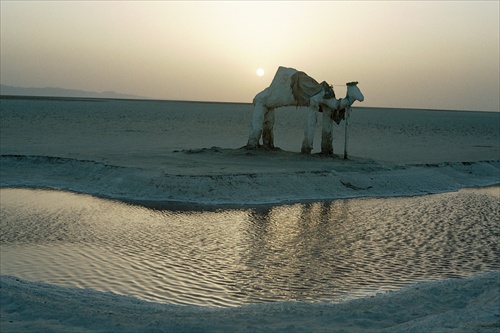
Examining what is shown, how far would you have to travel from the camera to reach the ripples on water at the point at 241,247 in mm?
12070

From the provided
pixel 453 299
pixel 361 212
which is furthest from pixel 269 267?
pixel 361 212

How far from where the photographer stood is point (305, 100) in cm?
3092

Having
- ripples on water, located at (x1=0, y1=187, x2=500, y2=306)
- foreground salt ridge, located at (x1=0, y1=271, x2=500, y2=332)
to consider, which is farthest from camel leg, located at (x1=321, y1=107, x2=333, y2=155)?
foreground salt ridge, located at (x1=0, y1=271, x2=500, y2=332)

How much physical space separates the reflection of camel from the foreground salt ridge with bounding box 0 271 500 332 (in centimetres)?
2011

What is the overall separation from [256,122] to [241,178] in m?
8.56

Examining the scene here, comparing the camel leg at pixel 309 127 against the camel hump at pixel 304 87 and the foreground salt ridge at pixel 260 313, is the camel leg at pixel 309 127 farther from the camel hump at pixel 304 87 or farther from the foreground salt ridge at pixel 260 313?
the foreground salt ridge at pixel 260 313

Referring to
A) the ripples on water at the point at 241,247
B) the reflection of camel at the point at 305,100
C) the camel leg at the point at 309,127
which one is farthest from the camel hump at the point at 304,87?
the ripples on water at the point at 241,247

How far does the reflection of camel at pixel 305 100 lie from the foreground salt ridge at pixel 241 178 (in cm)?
166

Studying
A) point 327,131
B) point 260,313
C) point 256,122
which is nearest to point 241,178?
point 256,122

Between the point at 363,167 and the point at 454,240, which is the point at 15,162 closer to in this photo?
the point at 363,167

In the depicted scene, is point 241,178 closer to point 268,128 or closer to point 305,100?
point 305,100

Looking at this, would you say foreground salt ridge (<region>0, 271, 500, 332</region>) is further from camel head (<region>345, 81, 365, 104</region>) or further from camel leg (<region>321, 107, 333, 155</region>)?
camel leg (<region>321, 107, 333, 155</region>)

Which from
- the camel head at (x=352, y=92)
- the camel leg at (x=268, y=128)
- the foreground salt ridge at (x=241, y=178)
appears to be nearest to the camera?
the foreground salt ridge at (x=241, y=178)

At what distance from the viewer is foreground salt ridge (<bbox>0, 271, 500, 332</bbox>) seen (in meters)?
8.55
